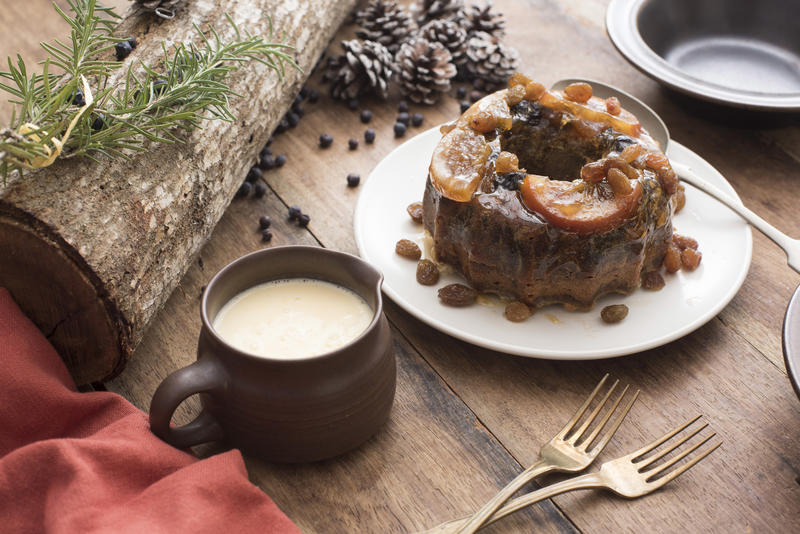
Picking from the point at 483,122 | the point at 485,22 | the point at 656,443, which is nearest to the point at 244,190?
the point at 483,122

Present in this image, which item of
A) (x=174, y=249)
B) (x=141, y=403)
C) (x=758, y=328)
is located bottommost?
(x=758, y=328)

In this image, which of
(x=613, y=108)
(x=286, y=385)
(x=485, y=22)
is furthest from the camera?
(x=485, y=22)

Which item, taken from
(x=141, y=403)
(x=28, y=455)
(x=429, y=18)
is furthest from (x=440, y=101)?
(x=28, y=455)

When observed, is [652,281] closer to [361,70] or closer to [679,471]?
[679,471]

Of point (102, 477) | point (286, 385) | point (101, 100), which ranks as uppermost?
point (101, 100)

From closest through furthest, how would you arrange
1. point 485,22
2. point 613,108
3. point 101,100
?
1. point 101,100
2. point 613,108
3. point 485,22

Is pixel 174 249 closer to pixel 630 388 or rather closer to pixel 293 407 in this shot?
pixel 293 407

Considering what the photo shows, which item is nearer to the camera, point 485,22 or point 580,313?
point 580,313
